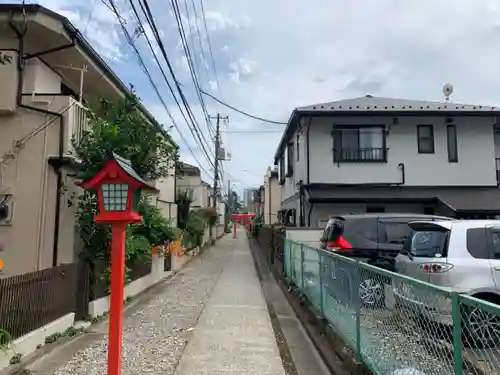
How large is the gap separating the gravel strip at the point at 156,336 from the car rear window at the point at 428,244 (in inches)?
139

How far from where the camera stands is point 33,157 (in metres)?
8.09

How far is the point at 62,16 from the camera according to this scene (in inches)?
327

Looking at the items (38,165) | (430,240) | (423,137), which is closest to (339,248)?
(430,240)

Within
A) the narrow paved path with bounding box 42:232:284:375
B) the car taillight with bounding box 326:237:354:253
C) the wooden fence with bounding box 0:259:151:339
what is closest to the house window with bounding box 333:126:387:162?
the narrow paved path with bounding box 42:232:284:375

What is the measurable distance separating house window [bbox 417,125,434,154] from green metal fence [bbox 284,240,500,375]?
11.9 m

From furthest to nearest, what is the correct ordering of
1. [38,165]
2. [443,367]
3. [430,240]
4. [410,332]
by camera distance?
[38,165] → [430,240] → [410,332] → [443,367]

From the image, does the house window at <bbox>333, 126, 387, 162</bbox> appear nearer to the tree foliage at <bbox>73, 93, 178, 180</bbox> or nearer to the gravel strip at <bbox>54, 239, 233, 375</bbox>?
the gravel strip at <bbox>54, 239, 233, 375</bbox>

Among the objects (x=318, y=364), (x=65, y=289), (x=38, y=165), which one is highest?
(x=38, y=165)

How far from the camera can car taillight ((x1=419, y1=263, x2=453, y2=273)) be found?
5539 millimetres

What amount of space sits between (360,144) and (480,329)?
1464 centimetres

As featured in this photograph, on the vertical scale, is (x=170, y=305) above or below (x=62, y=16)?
below

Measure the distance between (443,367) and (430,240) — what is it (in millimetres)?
3495

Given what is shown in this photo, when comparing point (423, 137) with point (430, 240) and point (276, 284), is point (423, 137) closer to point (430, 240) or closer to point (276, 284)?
point (276, 284)

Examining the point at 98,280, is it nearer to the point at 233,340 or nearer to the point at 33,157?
the point at 33,157
